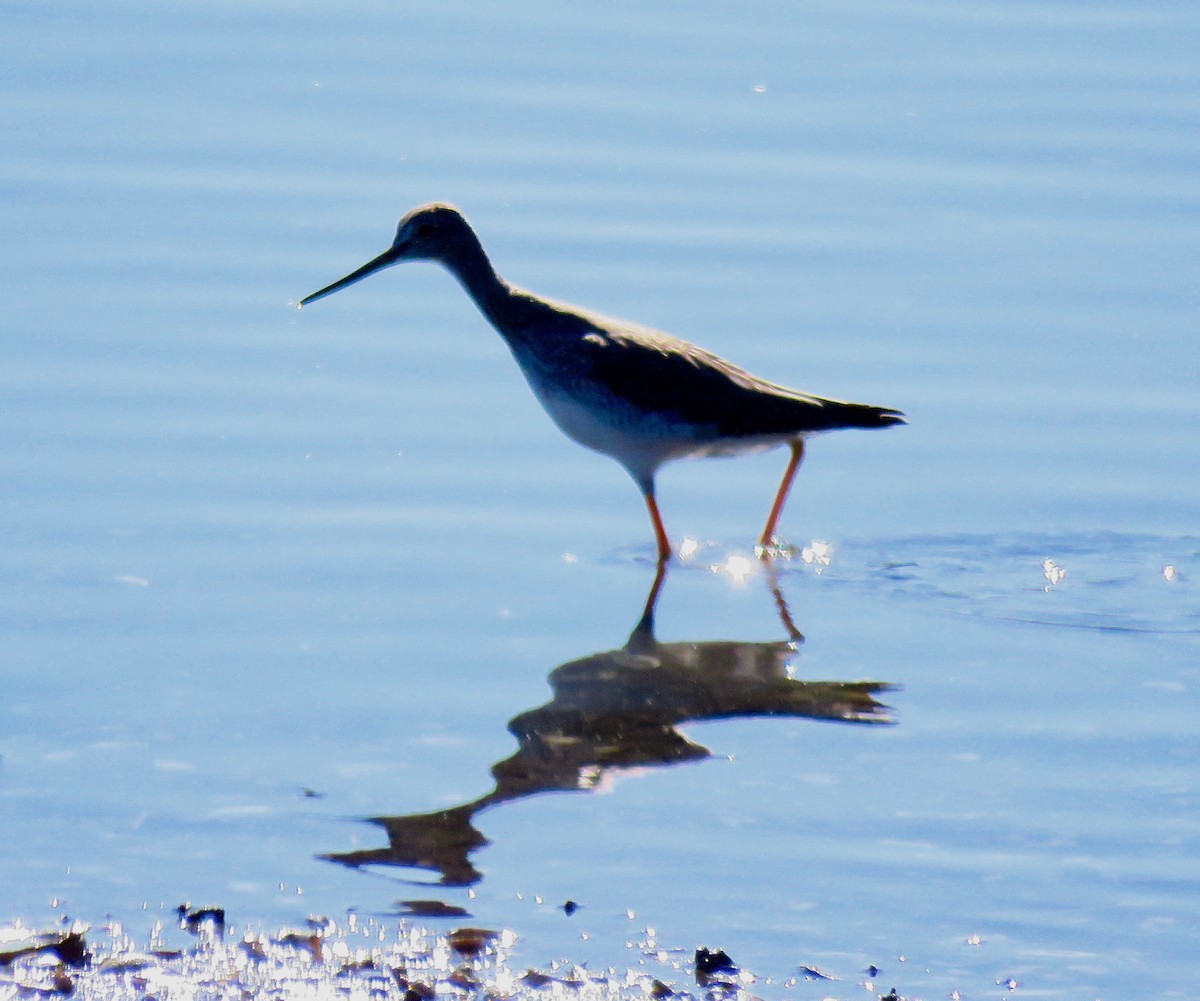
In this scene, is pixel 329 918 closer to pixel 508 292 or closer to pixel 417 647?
pixel 417 647

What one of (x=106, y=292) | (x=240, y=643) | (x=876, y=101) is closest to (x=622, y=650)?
(x=240, y=643)

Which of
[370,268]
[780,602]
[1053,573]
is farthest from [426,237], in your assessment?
[1053,573]

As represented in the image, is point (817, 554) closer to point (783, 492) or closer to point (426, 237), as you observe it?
point (783, 492)

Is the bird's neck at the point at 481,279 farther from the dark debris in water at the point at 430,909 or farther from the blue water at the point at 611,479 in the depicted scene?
the dark debris in water at the point at 430,909

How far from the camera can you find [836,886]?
4.73 meters

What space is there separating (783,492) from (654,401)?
631 mm

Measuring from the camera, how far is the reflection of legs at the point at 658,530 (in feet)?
23.5

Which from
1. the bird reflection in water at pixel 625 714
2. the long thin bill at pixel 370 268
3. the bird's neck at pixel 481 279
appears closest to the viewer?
the bird reflection in water at pixel 625 714

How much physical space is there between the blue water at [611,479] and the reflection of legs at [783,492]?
0.43ft

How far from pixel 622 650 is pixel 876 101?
5866 millimetres

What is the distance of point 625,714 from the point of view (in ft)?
19.0

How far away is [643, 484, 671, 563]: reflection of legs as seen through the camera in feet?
23.5

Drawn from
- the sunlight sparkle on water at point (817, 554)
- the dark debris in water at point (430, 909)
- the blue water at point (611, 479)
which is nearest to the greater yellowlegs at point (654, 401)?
the sunlight sparkle on water at point (817, 554)

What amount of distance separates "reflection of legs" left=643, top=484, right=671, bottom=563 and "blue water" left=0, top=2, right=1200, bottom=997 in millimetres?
93
